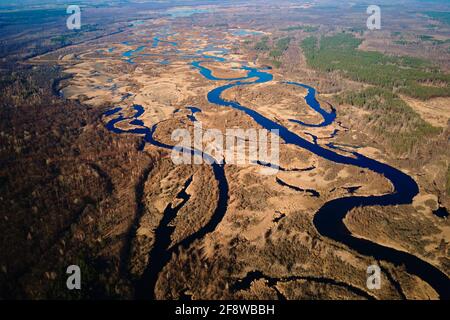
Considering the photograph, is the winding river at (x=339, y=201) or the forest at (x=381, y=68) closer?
the winding river at (x=339, y=201)

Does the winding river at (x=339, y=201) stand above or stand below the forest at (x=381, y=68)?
below

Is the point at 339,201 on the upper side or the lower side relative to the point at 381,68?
lower

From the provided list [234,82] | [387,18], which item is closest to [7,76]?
[234,82]

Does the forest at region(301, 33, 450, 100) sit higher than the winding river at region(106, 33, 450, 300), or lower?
higher

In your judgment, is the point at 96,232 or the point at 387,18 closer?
the point at 96,232

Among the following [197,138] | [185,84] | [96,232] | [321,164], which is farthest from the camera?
[185,84]

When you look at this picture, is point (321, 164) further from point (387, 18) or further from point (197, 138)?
point (387, 18)

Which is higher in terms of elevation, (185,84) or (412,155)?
(185,84)

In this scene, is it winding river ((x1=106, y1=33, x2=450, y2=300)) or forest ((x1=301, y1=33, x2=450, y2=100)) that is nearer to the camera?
winding river ((x1=106, y1=33, x2=450, y2=300))

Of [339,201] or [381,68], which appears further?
[381,68]
